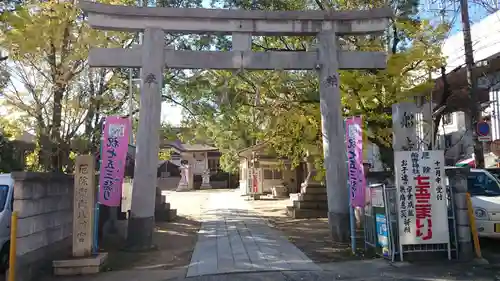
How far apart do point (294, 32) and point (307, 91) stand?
281cm

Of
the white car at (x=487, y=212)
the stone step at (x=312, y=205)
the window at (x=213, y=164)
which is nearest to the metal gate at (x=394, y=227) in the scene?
the white car at (x=487, y=212)

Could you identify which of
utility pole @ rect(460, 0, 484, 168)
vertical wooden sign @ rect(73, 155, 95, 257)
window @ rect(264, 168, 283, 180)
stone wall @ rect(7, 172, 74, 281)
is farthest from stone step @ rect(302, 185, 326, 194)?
window @ rect(264, 168, 283, 180)

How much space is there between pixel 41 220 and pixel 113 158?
2368 millimetres

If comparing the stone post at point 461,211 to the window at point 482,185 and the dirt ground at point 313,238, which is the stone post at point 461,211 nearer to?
the dirt ground at point 313,238

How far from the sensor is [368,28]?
38.1 feet

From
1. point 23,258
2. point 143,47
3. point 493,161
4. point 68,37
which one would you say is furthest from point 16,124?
point 493,161

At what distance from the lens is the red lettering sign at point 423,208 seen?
8438mm

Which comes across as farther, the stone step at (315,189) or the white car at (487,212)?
the stone step at (315,189)

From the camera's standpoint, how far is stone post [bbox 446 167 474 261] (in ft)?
28.0

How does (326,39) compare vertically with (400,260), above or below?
above

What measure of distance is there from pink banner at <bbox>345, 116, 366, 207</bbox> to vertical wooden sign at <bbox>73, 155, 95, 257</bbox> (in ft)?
18.7

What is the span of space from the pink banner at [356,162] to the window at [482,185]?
3.11 meters

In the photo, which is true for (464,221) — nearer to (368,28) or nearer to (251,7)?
(368,28)

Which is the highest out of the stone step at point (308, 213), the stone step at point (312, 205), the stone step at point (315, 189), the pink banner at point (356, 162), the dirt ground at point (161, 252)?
the pink banner at point (356, 162)
